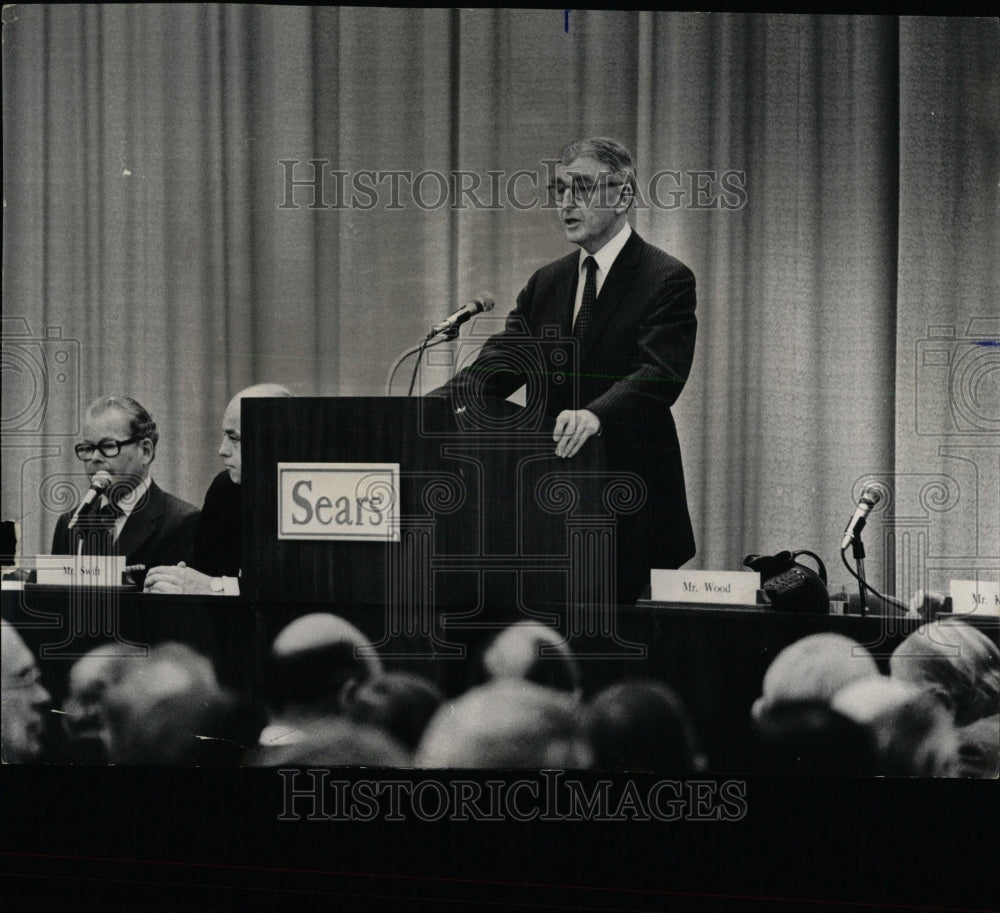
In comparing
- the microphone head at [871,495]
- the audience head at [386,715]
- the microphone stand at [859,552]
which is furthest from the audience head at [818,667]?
the audience head at [386,715]

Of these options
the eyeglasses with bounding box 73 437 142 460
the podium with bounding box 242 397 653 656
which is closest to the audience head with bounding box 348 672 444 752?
the podium with bounding box 242 397 653 656

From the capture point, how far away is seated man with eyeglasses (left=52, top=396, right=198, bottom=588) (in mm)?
2832

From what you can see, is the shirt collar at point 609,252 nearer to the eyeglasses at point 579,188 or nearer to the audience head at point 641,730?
the eyeglasses at point 579,188

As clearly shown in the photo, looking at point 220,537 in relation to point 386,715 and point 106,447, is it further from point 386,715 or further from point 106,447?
point 386,715

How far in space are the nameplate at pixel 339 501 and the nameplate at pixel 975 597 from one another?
4.88 feet

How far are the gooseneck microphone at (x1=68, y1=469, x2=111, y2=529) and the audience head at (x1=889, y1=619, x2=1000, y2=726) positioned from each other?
2155mm

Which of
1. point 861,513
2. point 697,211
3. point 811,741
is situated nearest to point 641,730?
point 811,741

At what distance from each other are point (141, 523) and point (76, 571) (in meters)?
0.22

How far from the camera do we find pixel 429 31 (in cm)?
279

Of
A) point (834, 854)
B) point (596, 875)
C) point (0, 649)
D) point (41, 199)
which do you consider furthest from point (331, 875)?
point (41, 199)

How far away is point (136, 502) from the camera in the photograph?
2.84 meters

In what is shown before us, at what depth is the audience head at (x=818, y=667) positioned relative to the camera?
2.74m

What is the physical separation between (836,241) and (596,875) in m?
1.79

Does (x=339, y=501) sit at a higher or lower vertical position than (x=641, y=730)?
higher
